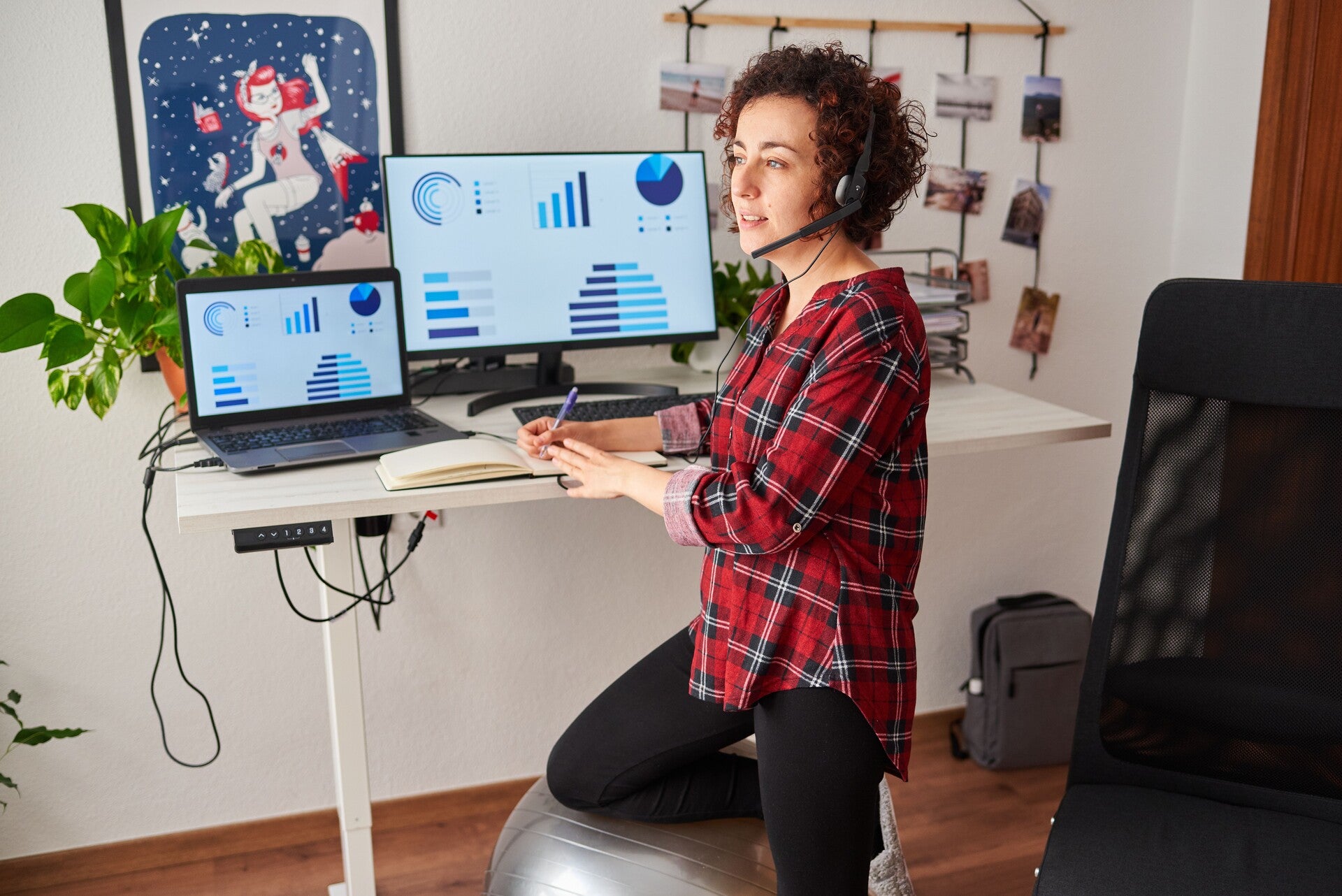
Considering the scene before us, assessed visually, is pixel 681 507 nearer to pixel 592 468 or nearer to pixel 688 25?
pixel 592 468

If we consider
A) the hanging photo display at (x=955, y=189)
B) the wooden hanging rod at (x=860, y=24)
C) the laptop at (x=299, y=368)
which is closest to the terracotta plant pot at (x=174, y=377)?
the laptop at (x=299, y=368)

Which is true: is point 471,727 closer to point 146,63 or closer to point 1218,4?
point 146,63

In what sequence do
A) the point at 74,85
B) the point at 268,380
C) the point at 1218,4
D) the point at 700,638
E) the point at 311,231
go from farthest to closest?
the point at 1218,4 → the point at 311,231 → the point at 74,85 → the point at 268,380 → the point at 700,638

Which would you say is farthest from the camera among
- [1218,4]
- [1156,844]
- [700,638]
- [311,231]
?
[1218,4]

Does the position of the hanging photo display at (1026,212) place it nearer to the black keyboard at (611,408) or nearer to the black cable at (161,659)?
the black keyboard at (611,408)

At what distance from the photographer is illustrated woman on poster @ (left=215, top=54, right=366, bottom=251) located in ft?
6.13

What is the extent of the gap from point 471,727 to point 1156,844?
1.38 m

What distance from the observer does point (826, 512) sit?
4.02 ft

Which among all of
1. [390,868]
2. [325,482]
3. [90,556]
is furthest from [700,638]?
[90,556]

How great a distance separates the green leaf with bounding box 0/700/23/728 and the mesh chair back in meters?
1.68

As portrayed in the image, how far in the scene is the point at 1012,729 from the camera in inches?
92.8

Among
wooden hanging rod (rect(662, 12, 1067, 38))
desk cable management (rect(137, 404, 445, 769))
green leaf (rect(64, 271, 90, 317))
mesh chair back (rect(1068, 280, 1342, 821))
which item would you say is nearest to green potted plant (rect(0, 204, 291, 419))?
green leaf (rect(64, 271, 90, 317))

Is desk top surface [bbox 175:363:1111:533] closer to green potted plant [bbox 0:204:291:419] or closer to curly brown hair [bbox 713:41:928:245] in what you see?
green potted plant [bbox 0:204:291:419]

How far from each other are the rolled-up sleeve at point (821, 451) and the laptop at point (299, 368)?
0.59m
